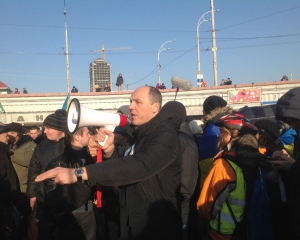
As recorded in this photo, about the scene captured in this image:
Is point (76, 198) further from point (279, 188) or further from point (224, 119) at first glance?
point (279, 188)

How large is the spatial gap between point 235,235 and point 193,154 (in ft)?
3.02

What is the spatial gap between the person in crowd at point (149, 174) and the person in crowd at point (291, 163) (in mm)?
740

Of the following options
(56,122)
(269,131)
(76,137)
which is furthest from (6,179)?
(269,131)

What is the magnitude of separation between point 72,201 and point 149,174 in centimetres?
126

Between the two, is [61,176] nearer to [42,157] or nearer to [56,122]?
[42,157]

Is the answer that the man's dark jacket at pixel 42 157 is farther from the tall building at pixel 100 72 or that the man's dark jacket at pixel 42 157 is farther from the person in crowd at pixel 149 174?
the tall building at pixel 100 72

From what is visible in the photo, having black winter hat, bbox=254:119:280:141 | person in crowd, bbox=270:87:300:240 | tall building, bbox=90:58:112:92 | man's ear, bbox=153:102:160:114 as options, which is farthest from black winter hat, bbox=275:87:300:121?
Result: tall building, bbox=90:58:112:92

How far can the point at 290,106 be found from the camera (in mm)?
2398

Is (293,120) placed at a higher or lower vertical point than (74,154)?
higher

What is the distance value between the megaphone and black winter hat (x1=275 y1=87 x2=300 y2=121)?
4.24ft

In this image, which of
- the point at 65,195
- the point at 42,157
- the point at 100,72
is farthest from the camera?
the point at 100,72

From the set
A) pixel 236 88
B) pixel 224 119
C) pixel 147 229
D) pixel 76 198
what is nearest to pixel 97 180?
pixel 147 229

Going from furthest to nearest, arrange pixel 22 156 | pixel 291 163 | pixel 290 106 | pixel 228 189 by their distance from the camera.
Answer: pixel 22 156 → pixel 228 189 → pixel 290 106 → pixel 291 163

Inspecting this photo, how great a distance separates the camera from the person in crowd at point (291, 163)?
1.98 metres
